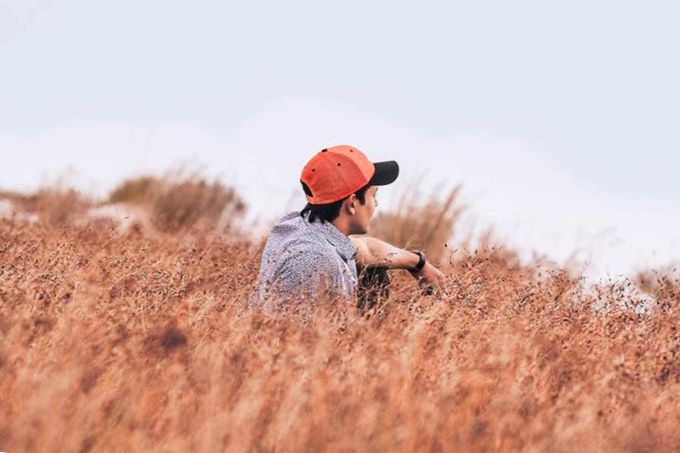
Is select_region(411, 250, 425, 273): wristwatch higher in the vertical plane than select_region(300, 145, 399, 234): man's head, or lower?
lower

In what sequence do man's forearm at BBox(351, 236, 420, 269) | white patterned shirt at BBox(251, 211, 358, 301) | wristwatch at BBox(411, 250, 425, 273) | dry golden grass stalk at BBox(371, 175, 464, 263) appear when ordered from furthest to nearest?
1. dry golden grass stalk at BBox(371, 175, 464, 263)
2. wristwatch at BBox(411, 250, 425, 273)
3. man's forearm at BBox(351, 236, 420, 269)
4. white patterned shirt at BBox(251, 211, 358, 301)

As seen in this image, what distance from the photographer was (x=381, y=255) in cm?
504

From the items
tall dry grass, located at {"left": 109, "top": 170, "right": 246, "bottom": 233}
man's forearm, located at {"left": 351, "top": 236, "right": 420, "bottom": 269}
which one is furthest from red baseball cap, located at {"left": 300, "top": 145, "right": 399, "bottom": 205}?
tall dry grass, located at {"left": 109, "top": 170, "right": 246, "bottom": 233}

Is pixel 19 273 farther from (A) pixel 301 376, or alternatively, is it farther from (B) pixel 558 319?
(B) pixel 558 319

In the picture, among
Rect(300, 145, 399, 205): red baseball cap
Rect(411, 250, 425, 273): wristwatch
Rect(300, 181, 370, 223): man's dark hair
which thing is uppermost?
Rect(300, 145, 399, 205): red baseball cap

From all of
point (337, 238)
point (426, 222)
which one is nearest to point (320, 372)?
point (337, 238)

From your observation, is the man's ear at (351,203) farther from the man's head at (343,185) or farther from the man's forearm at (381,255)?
the man's forearm at (381,255)

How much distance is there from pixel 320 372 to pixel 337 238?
1.09 m

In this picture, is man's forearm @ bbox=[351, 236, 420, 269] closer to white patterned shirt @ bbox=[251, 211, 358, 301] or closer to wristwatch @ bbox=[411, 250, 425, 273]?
wristwatch @ bbox=[411, 250, 425, 273]

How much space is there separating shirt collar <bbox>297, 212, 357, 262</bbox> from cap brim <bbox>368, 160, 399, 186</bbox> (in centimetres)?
28

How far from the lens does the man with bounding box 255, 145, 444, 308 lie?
Result: 178 inches

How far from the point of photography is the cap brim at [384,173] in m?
4.83

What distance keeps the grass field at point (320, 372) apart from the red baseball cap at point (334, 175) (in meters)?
0.53

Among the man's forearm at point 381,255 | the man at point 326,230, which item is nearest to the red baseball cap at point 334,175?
the man at point 326,230
